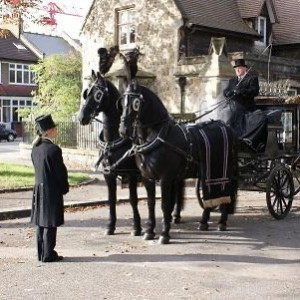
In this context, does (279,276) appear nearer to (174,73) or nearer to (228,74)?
(228,74)

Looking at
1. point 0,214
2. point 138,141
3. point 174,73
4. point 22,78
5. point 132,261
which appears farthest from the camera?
point 22,78

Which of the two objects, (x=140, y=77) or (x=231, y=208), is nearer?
(x=231, y=208)

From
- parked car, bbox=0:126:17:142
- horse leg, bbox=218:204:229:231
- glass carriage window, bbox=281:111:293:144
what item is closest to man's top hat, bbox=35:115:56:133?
horse leg, bbox=218:204:229:231

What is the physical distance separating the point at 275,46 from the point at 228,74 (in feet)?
46.6

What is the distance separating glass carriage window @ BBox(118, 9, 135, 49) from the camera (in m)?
28.2

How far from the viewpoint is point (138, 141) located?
9672 millimetres

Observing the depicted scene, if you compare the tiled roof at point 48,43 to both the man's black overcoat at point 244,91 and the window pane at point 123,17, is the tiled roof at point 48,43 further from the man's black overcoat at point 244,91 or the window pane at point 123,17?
the man's black overcoat at point 244,91

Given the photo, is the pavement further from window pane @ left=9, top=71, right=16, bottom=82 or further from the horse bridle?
window pane @ left=9, top=71, right=16, bottom=82

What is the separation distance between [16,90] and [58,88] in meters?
23.9

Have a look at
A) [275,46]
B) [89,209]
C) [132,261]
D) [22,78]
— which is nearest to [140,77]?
[275,46]

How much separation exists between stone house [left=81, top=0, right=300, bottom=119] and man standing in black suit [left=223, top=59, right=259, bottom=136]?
36.5 feet

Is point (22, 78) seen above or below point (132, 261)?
above

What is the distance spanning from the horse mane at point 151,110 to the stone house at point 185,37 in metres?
13.0

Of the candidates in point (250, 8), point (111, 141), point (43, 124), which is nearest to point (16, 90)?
point (250, 8)
